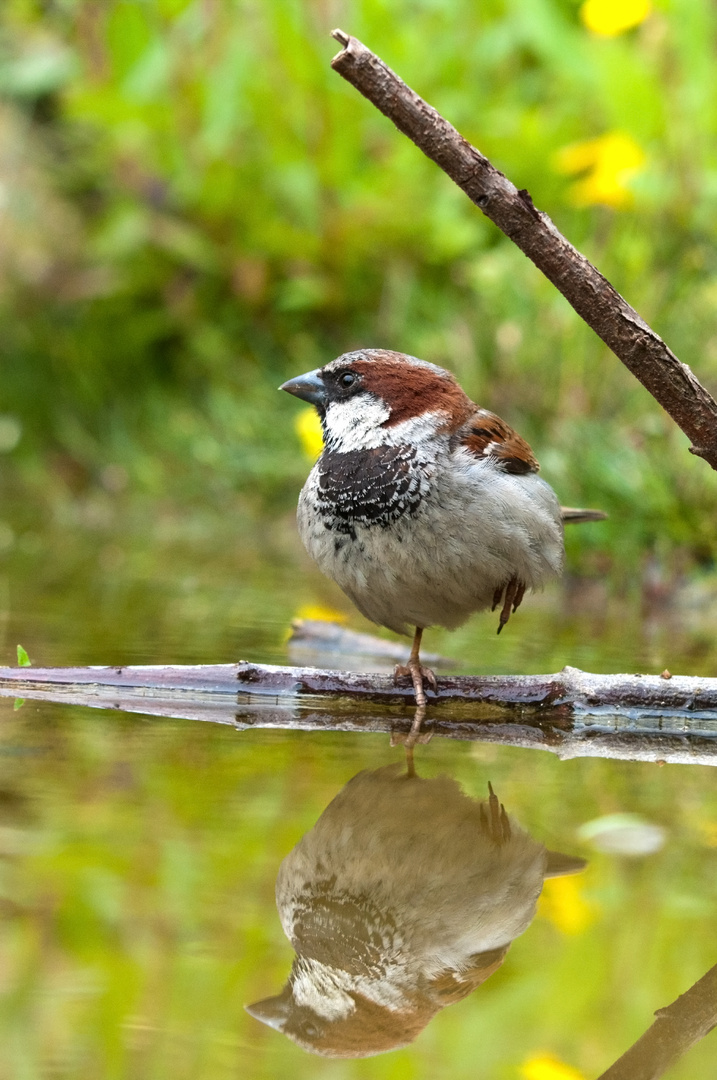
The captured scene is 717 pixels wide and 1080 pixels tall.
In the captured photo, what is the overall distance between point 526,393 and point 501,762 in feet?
14.0

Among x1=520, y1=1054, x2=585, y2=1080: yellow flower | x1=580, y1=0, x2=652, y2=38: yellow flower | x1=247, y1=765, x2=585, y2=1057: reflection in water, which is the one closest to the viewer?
x1=520, y1=1054, x2=585, y2=1080: yellow flower

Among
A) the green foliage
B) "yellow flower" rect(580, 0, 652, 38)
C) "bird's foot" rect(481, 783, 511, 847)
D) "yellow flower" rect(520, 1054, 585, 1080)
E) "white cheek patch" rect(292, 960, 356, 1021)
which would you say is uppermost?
"yellow flower" rect(580, 0, 652, 38)

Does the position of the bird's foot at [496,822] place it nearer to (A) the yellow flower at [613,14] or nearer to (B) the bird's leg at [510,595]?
(B) the bird's leg at [510,595]

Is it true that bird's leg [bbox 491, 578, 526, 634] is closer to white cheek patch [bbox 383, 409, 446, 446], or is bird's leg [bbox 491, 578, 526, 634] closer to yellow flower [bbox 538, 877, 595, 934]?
white cheek patch [bbox 383, 409, 446, 446]

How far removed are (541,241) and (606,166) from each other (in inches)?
167

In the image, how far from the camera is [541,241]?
2.48 metres

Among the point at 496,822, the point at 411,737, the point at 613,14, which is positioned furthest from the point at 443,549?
the point at 613,14

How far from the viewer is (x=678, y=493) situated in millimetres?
5195

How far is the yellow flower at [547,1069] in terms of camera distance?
1259 mm

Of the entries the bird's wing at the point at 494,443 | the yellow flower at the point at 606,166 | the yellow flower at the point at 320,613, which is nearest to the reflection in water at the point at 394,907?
the bird's wing at the point at 494,443

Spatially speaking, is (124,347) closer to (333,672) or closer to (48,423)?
(48,423)

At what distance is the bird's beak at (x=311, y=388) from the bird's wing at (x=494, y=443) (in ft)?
1.41

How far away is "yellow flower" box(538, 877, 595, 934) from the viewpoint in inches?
64.3

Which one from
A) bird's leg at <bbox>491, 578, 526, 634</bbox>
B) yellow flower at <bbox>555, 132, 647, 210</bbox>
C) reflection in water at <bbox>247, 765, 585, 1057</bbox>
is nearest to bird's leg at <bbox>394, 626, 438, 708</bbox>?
bird's leg at <bbox>491, 578, 526, 634</bbox>
